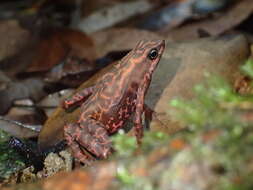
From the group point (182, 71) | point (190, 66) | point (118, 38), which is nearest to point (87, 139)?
point (182, 71)

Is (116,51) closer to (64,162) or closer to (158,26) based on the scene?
(158,26)

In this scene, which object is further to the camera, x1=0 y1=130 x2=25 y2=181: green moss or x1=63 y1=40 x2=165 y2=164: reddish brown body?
x1=63 y1=40 x2=165 y2=164: reddish brown body

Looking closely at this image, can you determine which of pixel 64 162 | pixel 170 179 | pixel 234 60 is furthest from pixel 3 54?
pixel 170 179

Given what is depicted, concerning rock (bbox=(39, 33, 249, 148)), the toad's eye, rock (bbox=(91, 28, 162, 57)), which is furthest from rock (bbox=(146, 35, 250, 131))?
rock (bbox=(91, 28, 162, 57))

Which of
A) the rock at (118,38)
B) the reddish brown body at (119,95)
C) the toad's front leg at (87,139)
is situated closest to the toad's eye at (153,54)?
the reddish brown body at (119,95)

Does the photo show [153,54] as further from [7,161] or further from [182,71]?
[7,161]

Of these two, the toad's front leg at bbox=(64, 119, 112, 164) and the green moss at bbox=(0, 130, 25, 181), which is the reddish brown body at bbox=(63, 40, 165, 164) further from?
the green moss at bbox=(0, 130, 25, 181)

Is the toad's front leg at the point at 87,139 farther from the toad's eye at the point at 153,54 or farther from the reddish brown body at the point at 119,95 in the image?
the toad's eye at the point at 153,54

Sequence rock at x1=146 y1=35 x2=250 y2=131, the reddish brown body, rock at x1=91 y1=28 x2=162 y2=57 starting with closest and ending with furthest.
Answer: the reddish brown body, rock at x1=146 y1=35 x2=250 y2=131, rock at x1=91 y1=28 x2=162 y2=57
